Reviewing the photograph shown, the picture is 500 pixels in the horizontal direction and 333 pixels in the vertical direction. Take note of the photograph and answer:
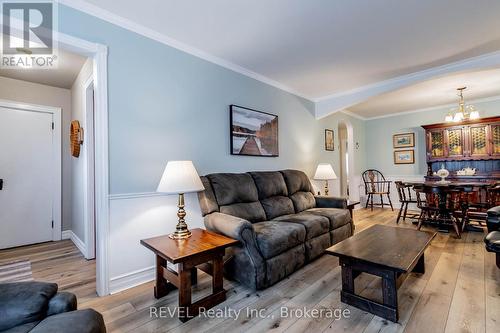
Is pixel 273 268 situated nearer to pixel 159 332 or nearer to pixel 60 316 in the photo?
pixel 159 332

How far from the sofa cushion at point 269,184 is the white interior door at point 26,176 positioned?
3139 mm

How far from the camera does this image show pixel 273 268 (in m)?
2.16

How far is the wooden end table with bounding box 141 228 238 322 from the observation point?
1.68m

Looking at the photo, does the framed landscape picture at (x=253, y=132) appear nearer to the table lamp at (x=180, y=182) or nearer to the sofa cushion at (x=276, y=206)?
the sofa cushion at (x=276, y=206)

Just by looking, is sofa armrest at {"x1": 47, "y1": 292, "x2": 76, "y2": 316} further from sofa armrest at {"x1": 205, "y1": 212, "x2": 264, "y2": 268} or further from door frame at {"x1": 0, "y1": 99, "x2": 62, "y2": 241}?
door frame at {"x1": 0, "y1": 99, "x2": 62, "y2": 241}

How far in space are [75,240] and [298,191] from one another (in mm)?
3343

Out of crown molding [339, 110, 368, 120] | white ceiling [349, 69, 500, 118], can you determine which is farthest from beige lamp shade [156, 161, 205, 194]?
crown molding [339, 110, 368, 120]

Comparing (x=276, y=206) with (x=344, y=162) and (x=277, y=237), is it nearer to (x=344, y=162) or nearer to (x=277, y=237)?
(x=277, y=237)

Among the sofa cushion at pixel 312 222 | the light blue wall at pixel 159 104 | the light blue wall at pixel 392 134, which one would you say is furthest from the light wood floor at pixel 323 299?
the light blue wall at pixel 392 134

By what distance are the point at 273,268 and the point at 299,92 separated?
10.4 ft

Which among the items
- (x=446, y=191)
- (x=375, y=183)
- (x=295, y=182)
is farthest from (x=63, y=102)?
(x=375, y=183)

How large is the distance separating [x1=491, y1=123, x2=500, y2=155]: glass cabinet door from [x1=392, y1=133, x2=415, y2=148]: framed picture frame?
1407 mm

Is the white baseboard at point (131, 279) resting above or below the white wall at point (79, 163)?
below

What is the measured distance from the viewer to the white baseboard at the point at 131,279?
6.90 ft
